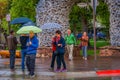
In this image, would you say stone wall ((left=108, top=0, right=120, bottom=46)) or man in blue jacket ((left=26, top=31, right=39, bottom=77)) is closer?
man in blue jacket ((left=26, top=31, right=39, bottom=77))

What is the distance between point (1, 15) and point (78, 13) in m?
12.5

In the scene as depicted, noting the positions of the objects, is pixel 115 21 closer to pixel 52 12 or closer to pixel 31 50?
pixel 52 12

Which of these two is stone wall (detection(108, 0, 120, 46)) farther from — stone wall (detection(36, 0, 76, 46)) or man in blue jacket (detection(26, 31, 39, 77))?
man in blue jacket (detection(26, 31, 39, 77))

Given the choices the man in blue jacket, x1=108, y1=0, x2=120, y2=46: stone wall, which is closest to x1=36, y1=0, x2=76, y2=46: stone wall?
x1=108, y1=0, x2=120, y2=46: stone wall

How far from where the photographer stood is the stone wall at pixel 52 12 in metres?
27.2

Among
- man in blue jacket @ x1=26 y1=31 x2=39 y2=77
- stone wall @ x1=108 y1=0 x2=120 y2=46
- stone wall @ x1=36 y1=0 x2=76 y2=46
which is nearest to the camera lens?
man in blue jacket @ x1=26 y1=31 x2=39 y2=77

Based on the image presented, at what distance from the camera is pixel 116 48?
26.9m

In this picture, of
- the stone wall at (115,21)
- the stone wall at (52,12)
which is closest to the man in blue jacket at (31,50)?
the stone wall at (52,12)

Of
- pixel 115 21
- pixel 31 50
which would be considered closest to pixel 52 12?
pixel 115 21

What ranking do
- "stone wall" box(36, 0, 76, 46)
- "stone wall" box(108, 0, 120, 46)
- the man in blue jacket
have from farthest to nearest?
"stone wall" box(36, 0, 76, 46), "stone wall" box(108, 0, 120, 46), the man in blue jacket

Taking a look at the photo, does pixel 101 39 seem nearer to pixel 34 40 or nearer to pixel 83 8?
pixel 83 8

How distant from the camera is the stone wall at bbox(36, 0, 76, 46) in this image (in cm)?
2720

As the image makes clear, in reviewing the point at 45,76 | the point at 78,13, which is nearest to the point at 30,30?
the point at 45,76

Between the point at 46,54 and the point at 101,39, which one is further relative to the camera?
the point at 101,39
